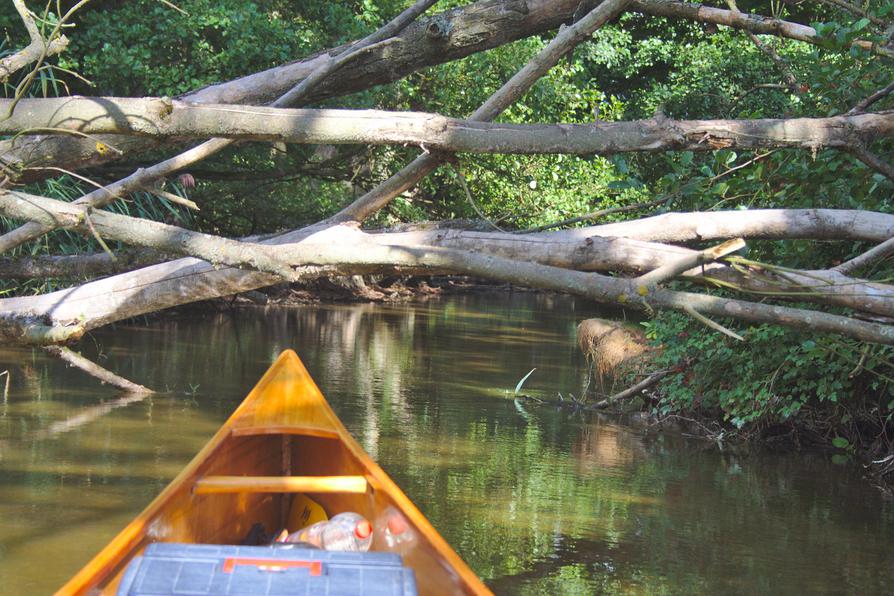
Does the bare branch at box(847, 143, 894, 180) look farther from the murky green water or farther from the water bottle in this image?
the water bottle

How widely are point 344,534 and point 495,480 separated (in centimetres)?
291

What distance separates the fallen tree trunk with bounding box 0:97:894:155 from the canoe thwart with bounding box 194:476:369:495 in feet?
4.52

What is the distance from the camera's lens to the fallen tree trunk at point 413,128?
3.88 metres

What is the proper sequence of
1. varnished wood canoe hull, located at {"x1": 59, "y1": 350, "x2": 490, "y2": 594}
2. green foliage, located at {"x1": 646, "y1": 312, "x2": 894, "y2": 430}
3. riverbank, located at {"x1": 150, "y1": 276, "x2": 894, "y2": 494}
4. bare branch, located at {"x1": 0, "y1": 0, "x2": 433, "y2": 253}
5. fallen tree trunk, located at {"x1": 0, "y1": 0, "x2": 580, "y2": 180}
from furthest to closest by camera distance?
riverbank, located at {"x1": 150, "y1": 276, "x2": 894, "y2": 494}
green foliage, located at {"x1": 646, "y1": 312, "x2": 894, "y2": 430}
fallen tree trunk, located at {"x1": 0, "y1": 0, "x2": 580, "y2": 180}
bare branch, located at {"x1": 0, "y1": 0, "x2": 433, "y2": 253}
varnished wood canoe hull, located at {"x1": 59, "y1": 350, "x2": 490, "y2": 594}

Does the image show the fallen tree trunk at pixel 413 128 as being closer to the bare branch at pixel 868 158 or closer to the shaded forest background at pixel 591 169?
the bare branch at pixel 868 158

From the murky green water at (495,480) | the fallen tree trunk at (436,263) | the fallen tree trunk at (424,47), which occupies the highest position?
the fallen tree trunk at (424,47)

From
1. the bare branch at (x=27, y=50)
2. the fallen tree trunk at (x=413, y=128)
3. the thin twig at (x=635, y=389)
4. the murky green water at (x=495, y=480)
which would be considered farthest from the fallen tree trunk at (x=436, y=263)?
the thin twig at (x=635, y=389)

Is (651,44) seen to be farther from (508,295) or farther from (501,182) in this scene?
(508,295)

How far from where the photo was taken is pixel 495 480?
21.0 ft

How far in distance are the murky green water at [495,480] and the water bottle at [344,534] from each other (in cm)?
111

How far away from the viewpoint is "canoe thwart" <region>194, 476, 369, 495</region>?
400 centimetres

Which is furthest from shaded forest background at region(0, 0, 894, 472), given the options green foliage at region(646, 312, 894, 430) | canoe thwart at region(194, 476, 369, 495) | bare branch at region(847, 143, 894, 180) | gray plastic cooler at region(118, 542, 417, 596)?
gray plastic cooler at region(118, 542, 417, 596)

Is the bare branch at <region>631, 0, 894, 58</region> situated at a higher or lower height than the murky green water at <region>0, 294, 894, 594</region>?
higher

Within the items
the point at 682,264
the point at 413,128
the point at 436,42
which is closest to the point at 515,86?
the point at 413,128
